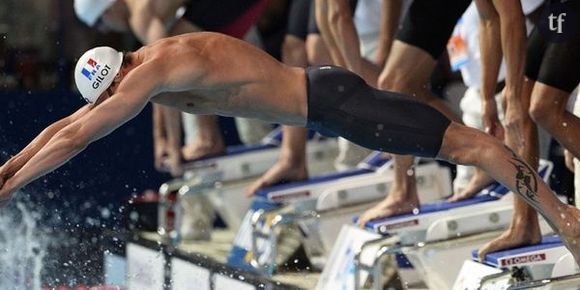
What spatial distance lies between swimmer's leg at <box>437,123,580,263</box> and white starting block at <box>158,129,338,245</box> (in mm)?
2697

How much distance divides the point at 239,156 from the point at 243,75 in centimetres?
282

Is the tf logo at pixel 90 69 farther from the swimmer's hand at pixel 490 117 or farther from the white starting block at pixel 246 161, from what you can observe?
the white starting block at pixel 246 161

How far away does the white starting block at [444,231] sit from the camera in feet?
18.7

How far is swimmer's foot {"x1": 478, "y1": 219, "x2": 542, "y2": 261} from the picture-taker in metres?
5.34

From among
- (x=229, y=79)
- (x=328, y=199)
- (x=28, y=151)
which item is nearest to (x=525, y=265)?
(x=229, y=79)

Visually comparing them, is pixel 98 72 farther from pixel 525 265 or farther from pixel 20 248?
pixel 20 248

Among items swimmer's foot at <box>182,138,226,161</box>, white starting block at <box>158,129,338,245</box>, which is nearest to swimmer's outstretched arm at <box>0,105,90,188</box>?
white starting block at <box>158,129,338,245</box>

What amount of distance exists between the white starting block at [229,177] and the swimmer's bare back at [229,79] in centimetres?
242

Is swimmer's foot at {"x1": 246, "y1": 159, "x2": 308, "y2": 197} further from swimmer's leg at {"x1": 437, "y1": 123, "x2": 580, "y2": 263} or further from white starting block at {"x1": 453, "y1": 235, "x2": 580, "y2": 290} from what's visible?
swimmer's leg at {"x1": 437, "y1": 123, "x2": 580, "y2": 263}

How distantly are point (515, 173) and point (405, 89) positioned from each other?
0.92 metres

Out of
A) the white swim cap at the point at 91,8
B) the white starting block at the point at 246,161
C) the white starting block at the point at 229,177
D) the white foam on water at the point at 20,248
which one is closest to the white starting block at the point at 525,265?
the white foam on water at the point at 20,248

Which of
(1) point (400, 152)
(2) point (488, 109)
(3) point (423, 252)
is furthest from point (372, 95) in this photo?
(3) point (423, 252)

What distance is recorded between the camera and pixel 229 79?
4.96 metres

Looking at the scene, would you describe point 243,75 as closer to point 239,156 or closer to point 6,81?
point 239,156
